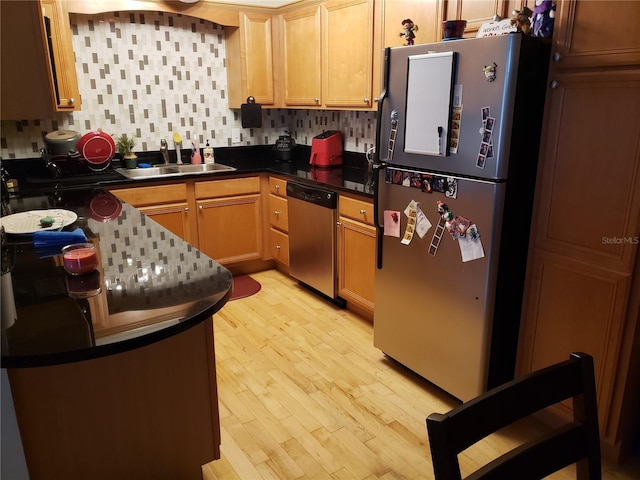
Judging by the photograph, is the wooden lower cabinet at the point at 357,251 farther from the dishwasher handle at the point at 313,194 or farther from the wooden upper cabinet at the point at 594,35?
the wooden upper cabinet at the point at 594,35

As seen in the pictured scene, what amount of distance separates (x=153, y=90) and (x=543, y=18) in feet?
9.65

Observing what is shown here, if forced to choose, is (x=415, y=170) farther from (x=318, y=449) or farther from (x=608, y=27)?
(x=318, y=449)

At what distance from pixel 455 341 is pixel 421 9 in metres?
1.71

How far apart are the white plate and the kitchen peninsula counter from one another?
176 millimetres

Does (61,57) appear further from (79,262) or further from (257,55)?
(79,262)

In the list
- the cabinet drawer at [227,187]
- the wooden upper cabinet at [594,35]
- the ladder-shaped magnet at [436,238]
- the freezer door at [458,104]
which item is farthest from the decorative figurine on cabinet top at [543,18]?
the cabinet drawer at [227,187]

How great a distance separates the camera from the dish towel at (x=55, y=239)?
1813 millimetres

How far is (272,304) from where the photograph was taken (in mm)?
3510

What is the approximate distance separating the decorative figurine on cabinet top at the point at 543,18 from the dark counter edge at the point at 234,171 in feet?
4.00

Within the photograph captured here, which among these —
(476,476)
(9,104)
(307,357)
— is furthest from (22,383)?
(307,357)

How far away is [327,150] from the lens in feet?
12.4

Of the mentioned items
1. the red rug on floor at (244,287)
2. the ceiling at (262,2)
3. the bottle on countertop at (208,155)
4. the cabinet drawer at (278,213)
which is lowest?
the red rug on floor at (244,287)

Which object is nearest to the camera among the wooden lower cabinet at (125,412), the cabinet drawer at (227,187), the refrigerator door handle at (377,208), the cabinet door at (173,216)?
the wooden lower cabinet at (125,412)

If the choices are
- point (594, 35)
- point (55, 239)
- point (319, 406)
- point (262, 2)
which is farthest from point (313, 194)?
point (594, 35)
